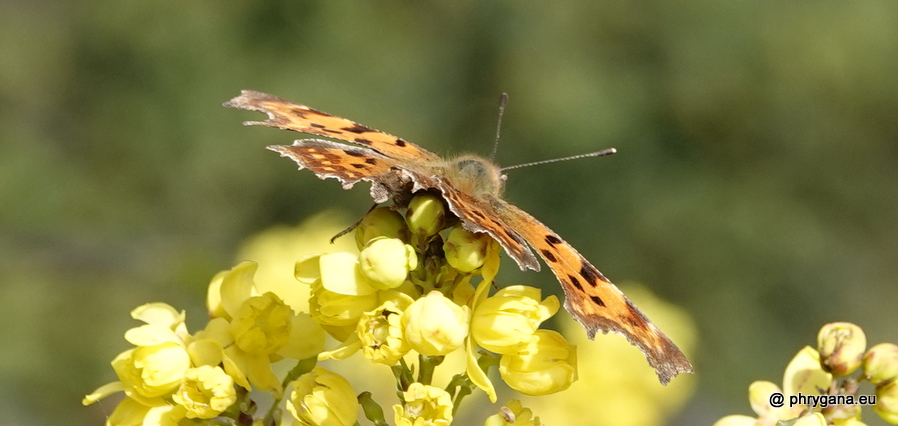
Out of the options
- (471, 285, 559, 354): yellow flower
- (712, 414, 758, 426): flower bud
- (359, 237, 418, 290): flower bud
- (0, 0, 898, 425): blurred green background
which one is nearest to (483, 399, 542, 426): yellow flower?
(471, 285, 559, 354): yellow flower

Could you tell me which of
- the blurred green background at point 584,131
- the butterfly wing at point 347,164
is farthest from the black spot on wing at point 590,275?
the blurred green background at point 584,131

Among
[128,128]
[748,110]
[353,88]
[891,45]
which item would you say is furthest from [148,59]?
[891,45]

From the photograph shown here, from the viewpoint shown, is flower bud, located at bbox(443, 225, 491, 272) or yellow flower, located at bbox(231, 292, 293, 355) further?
yellow flower, located at bbox(231, 292, 293, 355)

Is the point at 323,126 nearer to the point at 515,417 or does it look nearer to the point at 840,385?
the point at 515,417

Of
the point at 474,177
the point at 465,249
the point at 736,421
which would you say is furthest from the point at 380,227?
the point at 736,421

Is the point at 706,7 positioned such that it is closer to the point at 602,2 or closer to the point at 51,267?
the point at 602,2

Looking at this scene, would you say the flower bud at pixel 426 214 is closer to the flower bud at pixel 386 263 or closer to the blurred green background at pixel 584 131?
the flower bud at pixel 386 263

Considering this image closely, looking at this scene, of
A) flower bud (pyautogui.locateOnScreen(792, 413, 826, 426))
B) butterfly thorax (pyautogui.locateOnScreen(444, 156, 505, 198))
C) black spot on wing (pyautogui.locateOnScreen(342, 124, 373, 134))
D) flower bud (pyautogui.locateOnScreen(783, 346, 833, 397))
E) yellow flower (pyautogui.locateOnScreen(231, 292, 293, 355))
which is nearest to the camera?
flower bud (pyautogui.locateOnScreen(792, 413, 826, 426))

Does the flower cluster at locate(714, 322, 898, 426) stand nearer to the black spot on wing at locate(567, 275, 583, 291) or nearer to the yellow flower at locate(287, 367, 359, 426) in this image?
the black spot on wing at locate(567, 275, 583, 291)
